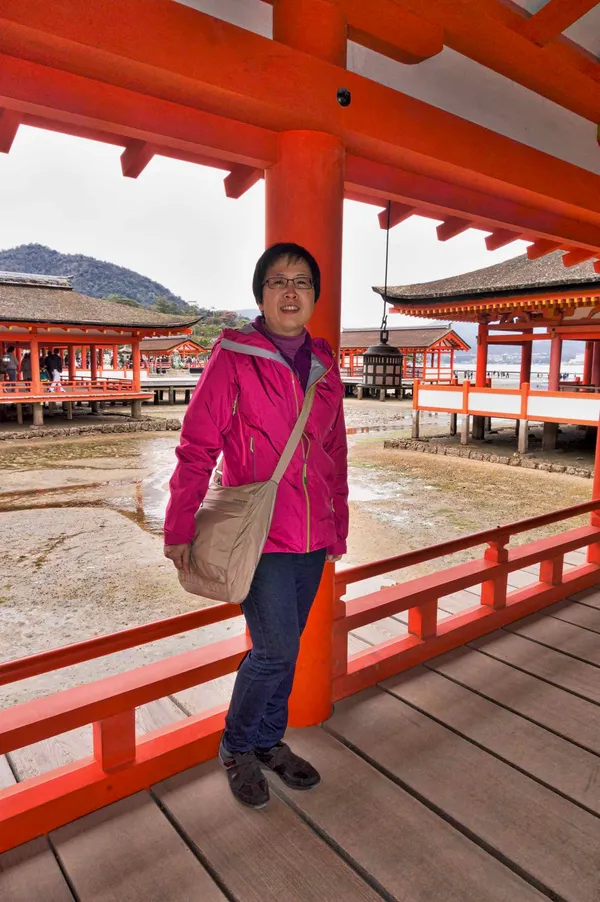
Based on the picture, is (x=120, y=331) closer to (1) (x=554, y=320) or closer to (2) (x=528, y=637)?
(1) (x=554, y=320)

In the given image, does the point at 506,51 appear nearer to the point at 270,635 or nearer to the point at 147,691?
the point at 270,635

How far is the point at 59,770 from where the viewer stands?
73.3 inches

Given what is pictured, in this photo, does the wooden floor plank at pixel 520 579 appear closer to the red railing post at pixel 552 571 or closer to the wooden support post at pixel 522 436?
the red railing post at pixel 552 571

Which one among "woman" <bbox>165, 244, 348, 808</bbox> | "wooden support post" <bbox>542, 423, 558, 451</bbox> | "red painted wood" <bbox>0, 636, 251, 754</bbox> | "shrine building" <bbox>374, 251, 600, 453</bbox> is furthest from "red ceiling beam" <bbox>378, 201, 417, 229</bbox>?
"wooden support post" <bbox>542, 423, 558, 451</bbox>

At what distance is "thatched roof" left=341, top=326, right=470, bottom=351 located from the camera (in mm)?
33625

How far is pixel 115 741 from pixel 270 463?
1.05 meters

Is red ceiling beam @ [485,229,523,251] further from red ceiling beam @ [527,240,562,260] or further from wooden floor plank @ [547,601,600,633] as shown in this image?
wooden floor plank @ [547,601,600,633]

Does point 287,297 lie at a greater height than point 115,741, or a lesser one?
greater

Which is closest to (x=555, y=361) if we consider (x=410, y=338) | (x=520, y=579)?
(x=520, y=579)

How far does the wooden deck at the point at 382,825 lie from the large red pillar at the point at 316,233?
0.17 m

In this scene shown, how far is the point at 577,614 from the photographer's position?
3455 millimetres

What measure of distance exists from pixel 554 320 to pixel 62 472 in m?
11.6

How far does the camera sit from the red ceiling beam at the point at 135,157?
2.24 meters

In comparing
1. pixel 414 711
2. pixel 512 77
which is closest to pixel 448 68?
pixel 512 77
